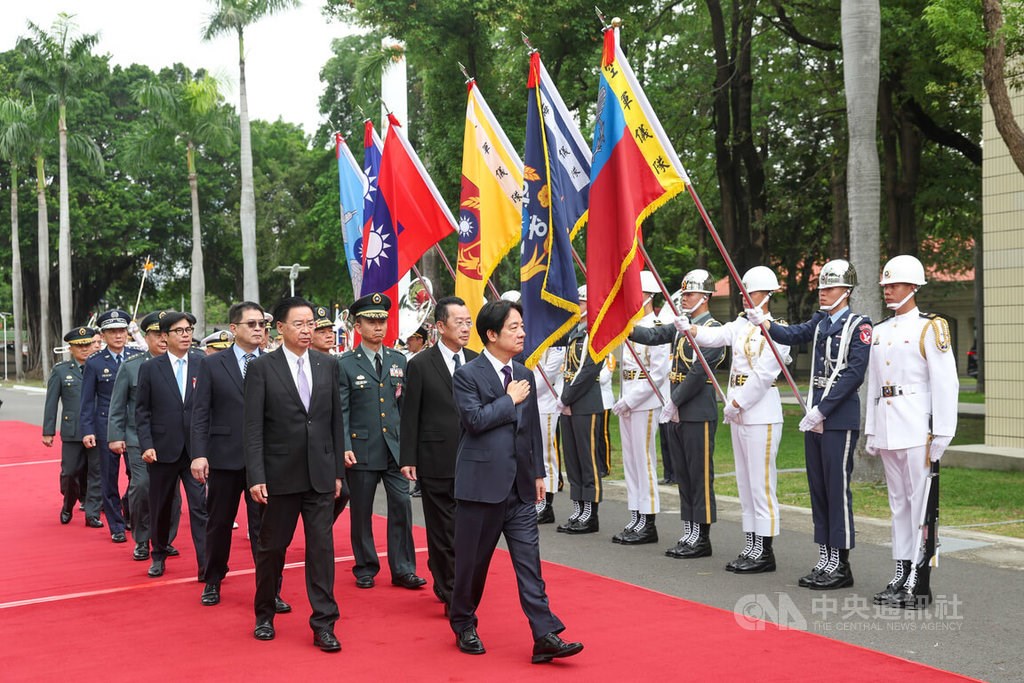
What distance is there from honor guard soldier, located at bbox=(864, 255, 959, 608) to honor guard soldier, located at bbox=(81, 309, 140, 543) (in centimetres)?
704

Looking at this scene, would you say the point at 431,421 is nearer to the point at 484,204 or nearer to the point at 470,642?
the point at 470,642

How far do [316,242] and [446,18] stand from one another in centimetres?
3233

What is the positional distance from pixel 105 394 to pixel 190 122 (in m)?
30.1

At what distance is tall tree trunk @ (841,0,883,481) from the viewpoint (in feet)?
41.8

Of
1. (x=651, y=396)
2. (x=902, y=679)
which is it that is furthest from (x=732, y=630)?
(x=651, y=396)

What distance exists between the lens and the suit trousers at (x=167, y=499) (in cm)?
857

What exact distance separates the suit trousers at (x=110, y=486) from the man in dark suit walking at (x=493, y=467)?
532 centimetres

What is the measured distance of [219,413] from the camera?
25.6 ft

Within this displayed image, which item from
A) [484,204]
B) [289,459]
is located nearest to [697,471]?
[484,204]

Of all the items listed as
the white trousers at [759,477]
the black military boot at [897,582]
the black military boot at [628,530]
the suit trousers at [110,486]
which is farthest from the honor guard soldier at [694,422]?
the suit trousers at [110,486]

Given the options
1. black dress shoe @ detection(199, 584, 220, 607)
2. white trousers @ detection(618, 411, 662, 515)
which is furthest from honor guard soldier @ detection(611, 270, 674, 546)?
black dress shoe @ detection(199, 584, 220, 607)

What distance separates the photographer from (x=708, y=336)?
8289mm

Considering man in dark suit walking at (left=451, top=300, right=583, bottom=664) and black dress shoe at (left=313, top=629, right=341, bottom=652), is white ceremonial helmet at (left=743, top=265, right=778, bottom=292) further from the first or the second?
black dress shoe at (left=313, top=629, right=341, bottom=652)

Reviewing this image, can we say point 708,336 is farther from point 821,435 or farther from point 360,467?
point 360,467
